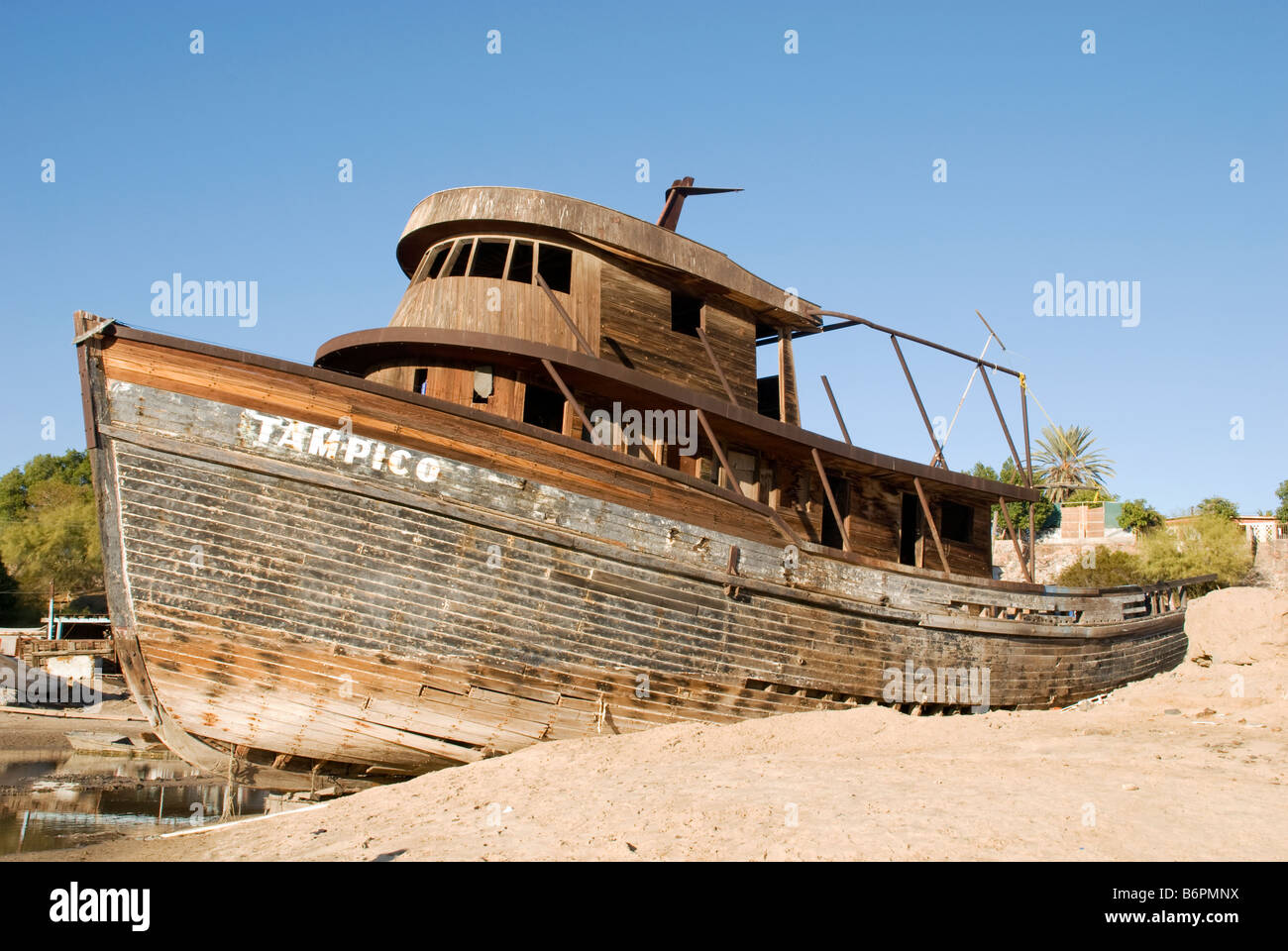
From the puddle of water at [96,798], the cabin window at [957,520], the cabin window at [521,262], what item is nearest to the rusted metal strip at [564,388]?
the cabin window at [521,262]

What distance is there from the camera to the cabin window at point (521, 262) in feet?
44.9

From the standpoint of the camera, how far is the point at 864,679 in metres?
13.3

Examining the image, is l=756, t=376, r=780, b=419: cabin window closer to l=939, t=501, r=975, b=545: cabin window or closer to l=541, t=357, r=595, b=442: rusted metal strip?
l=939, t=501, r=975, b=545: cabin window

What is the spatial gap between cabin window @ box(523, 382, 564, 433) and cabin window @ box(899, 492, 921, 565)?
697 cm

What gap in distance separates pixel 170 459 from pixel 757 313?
984cm

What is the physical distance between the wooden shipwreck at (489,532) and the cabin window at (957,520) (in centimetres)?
254

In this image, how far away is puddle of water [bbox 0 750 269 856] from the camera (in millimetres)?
11719

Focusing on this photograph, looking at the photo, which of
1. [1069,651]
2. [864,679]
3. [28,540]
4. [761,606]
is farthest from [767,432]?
[28,540]

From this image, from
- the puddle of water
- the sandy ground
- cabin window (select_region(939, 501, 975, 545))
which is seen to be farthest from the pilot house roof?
the puddle of water

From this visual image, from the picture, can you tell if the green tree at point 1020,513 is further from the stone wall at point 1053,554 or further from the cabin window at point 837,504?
the cabin window at point 837,504

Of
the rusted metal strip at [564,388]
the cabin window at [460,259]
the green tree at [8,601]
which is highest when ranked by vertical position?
the cabin window at [460,259]

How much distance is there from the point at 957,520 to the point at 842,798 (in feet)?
35.4

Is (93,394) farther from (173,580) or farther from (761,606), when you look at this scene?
(761,606)

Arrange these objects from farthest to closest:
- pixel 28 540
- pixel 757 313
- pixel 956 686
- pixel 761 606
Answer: pixel 28 540 < pixel 757 313 < pixel 956 686 < pixel 761 606
